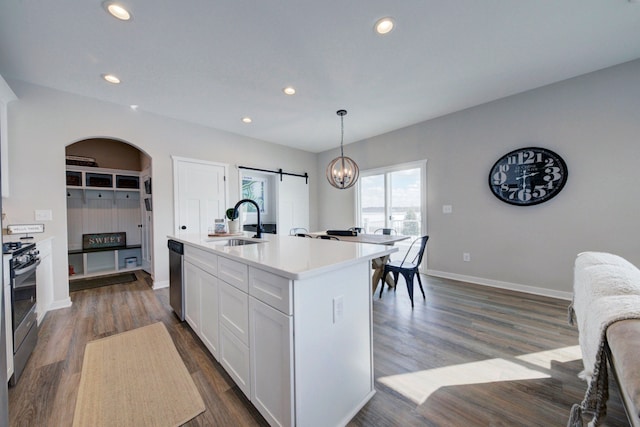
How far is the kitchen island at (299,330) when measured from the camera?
3.97ft

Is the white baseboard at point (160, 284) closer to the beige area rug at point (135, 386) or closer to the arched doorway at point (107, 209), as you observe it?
the arched doorway at point (107, 209)

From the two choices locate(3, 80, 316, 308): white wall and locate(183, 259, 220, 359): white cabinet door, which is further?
locate(3, 80, 316, 308): white wall

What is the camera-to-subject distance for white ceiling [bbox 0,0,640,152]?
6.53 ft

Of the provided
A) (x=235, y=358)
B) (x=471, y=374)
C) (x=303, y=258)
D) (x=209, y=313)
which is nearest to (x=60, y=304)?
(x=209, y=313)

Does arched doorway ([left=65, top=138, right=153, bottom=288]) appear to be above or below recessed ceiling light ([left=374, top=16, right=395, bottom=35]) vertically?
below

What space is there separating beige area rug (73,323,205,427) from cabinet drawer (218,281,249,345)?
1.60 ft

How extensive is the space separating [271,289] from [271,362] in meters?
0.39

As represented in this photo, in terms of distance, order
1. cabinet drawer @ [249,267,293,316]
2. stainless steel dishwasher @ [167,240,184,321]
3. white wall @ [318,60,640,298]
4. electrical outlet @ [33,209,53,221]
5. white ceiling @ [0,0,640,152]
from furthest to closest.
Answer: electrical outlet @ [33,209,53,221] < white wall @ [318,60,640,298] < stainless steel dishwasher @ [167,240,184,321] < white ceiling @ [0,0,640,152] < cabinet drawer @ [249,267,293,316]

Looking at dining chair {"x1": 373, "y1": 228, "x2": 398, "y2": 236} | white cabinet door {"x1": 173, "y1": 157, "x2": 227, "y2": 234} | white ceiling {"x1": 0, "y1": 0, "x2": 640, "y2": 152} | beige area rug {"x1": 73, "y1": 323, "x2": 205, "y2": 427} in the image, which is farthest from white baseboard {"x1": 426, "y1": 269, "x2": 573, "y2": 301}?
white cabinet door {"x1": 173, "y1": 157, "x2": 227, "y2": 234}

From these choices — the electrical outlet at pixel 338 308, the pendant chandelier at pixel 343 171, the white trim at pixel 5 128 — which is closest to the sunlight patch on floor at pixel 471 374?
the electrical outlet at pixel 338 308

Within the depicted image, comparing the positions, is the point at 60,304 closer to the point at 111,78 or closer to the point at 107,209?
the point at 107,209

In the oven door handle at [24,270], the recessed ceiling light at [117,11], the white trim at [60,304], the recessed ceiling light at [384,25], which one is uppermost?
the recessed ceiling light at [117,11]

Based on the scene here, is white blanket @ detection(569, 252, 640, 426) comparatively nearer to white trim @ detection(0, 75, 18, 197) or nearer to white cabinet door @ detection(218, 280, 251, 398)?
white cabinet door @ detection(218, 280, 251, 398)

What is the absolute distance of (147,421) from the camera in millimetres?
1471
